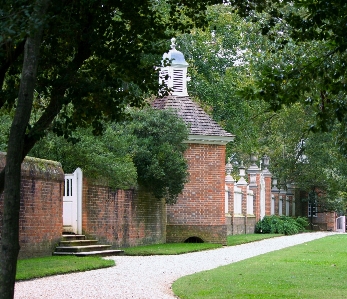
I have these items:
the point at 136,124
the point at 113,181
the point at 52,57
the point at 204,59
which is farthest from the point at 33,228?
the point at 204,59

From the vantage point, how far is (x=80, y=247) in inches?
799

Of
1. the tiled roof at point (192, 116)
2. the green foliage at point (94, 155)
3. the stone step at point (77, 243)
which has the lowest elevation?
the stone step at point (77, 243)

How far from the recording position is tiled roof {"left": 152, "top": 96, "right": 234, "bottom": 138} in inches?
1108

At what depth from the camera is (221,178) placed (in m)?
28.3

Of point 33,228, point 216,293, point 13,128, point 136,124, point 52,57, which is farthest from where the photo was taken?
point 136,124

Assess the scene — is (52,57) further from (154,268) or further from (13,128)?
(154,268)

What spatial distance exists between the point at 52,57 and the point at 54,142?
1007 centimetres

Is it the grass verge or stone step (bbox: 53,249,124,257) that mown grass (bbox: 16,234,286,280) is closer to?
the grass verge

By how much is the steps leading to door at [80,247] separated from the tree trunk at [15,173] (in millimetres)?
11501

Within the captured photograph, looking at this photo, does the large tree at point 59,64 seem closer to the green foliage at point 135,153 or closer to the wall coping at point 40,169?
the wall coping at point 40,169

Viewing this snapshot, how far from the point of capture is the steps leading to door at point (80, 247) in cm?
2009

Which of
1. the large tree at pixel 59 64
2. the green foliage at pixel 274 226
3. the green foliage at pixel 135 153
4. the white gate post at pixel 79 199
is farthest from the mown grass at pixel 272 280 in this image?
the green foliage at pixel 274 226

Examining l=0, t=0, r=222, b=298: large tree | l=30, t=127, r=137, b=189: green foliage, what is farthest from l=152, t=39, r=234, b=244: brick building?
l=0, t=0, r=222, b=298: large tree

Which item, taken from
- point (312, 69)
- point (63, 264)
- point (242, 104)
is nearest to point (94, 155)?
point (63, 264)
